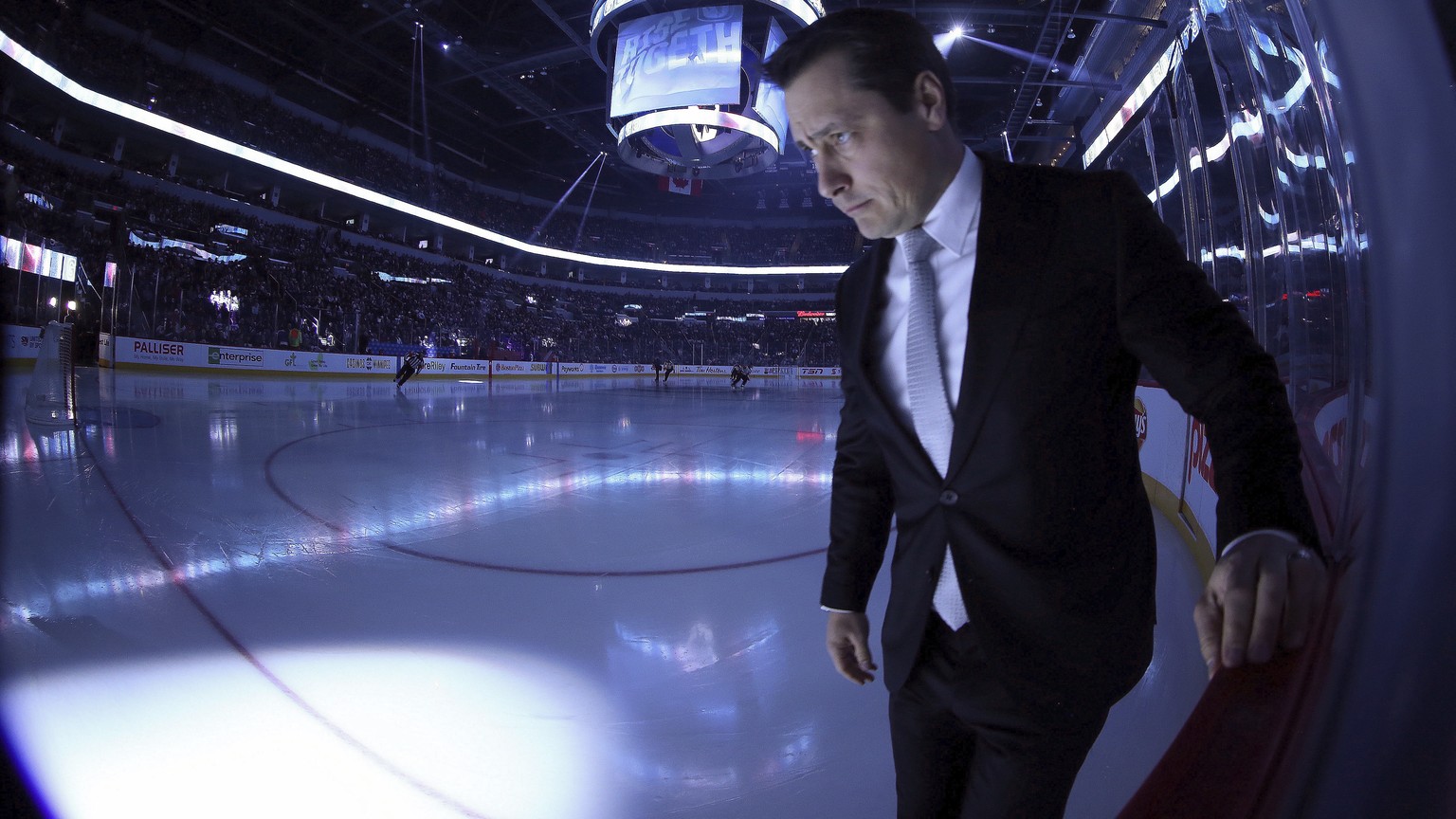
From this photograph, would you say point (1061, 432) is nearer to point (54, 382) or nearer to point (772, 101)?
point (54, 382)

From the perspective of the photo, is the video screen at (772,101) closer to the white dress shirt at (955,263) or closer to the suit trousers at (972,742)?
the white dress shirt at (955,263)

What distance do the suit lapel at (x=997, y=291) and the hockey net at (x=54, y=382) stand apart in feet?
24.2

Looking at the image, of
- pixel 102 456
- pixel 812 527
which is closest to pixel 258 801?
pixel 812 527

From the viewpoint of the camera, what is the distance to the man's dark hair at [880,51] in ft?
3.02

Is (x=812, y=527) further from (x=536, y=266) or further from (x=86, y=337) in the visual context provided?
(x=536, y=266)

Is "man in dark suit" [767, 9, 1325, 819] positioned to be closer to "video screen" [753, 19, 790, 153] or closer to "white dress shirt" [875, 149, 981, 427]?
"white dress shirt" [875, 149, 981, 427]

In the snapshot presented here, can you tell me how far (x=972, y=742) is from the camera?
984 millimetres

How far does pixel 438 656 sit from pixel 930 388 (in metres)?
1.63

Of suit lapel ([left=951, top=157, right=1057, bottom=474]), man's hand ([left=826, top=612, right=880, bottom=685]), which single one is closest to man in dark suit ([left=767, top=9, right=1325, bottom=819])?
suit lapel ([left=951, top=157, right=1057, bottom=474])

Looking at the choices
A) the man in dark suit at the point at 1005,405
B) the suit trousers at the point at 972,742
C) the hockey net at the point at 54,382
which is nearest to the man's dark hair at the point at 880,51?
the man in dark suit at the point at 1005,405

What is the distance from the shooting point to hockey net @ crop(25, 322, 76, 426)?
5438 millimetres

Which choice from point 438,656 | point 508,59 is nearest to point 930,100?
point 438,656

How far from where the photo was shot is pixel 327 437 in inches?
228

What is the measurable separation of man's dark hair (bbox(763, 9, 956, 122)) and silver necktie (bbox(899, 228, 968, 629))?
0.74 feet
